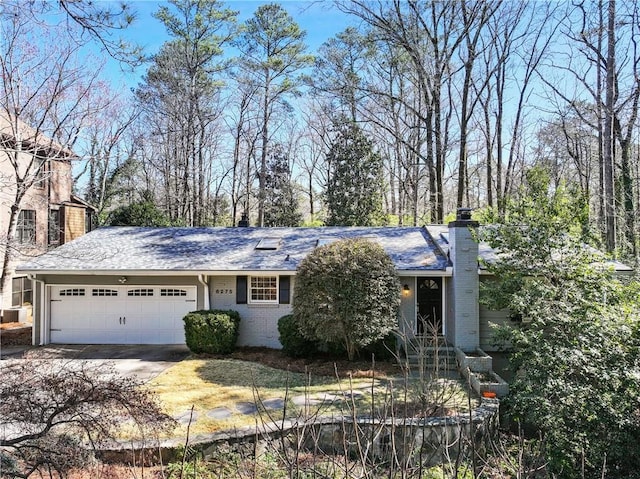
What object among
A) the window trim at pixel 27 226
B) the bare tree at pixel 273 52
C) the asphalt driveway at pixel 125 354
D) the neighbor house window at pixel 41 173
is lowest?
the asphalt driveway at pixel 125 354

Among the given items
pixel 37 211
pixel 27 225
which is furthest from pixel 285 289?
pixel 37 211

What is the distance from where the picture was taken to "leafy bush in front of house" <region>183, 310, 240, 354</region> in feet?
37.6

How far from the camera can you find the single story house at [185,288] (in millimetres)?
12023

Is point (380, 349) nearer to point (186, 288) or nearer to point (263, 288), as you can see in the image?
point (263, 288)

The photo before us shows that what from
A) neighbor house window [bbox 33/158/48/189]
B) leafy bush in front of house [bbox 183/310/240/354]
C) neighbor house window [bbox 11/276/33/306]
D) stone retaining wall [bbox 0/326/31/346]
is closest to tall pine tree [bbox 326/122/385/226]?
leafy bush in front of house [bbox 183/310/240/354]

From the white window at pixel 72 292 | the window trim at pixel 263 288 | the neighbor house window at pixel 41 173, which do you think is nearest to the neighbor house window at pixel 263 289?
the window trim at pixel 263 288

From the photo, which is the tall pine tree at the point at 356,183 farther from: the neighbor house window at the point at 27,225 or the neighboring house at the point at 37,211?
the neighbor house window at the point at 27,225

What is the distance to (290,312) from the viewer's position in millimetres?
12289

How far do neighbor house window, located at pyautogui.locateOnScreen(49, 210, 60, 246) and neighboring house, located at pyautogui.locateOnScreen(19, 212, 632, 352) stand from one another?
904 cm

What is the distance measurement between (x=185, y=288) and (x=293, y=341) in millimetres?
3827

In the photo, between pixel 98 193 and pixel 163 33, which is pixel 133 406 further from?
pixel 98 193

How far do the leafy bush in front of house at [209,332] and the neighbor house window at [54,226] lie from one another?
13353 mm

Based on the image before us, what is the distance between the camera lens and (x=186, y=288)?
41.7 feet

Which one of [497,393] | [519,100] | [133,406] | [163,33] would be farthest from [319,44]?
[133,406]
